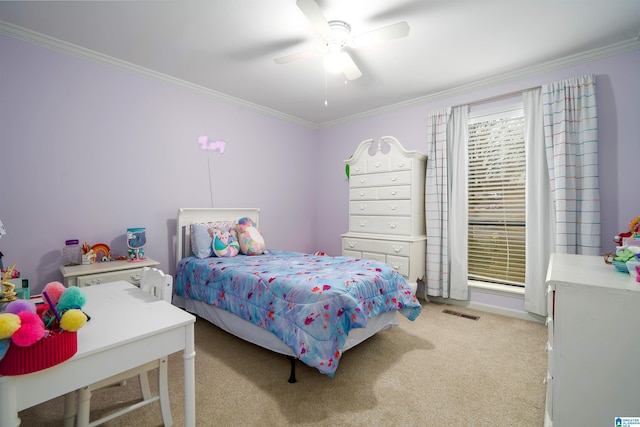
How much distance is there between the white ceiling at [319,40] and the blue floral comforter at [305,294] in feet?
6.40

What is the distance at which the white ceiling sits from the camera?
83.6 inches

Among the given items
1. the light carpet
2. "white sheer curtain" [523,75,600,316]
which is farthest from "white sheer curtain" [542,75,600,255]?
the light carpet

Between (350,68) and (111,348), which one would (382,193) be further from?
(111,348)

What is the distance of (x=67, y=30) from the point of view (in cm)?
241

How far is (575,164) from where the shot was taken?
2777 millimetres

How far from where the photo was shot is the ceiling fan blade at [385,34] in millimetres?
1955

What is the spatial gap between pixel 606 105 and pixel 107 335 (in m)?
3.99

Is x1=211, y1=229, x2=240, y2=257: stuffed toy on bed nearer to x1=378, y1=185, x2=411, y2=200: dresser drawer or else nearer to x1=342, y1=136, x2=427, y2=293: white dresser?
x1=342, y1=136, x2=427, y2=293: white dresser

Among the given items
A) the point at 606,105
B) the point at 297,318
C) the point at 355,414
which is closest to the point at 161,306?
the point at 297,318

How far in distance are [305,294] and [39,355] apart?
134cm

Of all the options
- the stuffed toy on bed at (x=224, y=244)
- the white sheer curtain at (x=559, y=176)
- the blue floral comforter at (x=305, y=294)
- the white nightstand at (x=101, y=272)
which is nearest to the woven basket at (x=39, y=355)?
the blue floral comforter at (x=305, y=294)

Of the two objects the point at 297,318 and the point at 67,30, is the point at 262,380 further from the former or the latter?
the point at 67,30

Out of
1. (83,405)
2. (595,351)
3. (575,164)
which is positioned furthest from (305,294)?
(575,164)

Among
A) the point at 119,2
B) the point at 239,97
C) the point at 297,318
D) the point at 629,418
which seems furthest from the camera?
the point at 239,97
